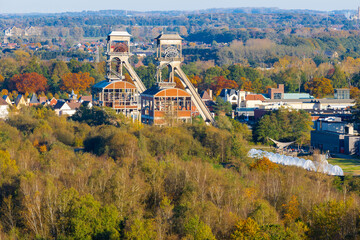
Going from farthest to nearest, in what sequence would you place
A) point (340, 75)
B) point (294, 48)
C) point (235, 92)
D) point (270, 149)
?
1. point (294, 48)
2. point (340, 75)
3. point (235, 92)
4. point (270, 149)

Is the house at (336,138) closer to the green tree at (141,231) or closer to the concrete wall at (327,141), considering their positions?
the concrete wall at (327,141)

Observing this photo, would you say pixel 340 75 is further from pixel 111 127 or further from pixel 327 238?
pixel 327 238

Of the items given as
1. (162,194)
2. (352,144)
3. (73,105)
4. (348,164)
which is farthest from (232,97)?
(162,194)

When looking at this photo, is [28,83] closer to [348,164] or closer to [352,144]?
[352,144]

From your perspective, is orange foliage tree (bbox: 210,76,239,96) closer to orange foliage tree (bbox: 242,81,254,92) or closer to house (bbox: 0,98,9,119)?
orange foliage tree (bbox: 242,81,254,92)

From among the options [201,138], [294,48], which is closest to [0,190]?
[201,138]

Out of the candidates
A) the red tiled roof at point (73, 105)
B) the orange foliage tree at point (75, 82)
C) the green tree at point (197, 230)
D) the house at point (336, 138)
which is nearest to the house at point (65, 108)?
the red tiled roof at point (73, 105)

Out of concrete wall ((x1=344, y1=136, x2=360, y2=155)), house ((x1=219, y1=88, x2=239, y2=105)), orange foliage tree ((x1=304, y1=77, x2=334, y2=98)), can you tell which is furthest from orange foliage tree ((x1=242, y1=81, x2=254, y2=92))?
concrete wall ((x1=344, y1=136, x2=360, y2=155))
